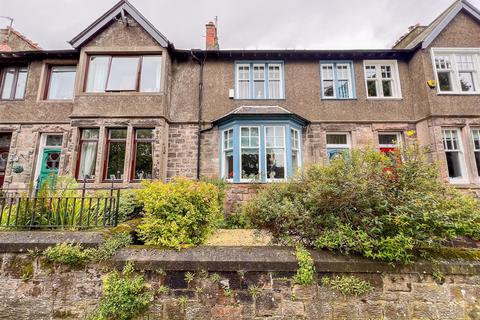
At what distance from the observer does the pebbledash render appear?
10766 mm

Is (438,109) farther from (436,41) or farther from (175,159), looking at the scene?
(175,159)

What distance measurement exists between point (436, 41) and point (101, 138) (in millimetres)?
16202

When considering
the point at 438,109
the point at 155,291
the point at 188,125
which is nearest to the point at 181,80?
the point at 188,125

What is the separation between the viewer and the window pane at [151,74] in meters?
11.2

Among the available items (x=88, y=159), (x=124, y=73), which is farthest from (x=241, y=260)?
(x=124, y=73)

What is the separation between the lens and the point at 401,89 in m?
11.8

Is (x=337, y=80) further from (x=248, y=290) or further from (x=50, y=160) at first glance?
(x=50, y=160)

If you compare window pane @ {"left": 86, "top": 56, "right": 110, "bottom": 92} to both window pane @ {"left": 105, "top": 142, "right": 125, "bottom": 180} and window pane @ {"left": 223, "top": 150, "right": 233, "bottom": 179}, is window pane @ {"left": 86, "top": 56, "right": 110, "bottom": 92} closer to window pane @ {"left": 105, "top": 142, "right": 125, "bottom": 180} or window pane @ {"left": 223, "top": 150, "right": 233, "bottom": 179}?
window pane @ {"left": 105, "top": 142, "right": 125, "bottom": 180}

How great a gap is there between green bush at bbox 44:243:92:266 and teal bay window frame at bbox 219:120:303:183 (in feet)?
23.6

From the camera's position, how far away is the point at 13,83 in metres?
12.0

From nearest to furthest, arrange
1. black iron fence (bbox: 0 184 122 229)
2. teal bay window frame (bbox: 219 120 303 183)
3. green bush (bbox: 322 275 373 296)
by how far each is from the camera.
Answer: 1. green bush (bbox: 322 275 373 296)
2. black iron fence (bbox: 0 184 122 229)
3. teal bay window frame (bbox: 219 120 303 183)

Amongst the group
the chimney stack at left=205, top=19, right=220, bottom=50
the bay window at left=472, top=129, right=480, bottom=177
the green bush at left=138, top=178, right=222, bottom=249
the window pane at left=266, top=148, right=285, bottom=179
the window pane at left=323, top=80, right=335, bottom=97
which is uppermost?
the chimney stack at left=205, top=19, right=220, bottom=50

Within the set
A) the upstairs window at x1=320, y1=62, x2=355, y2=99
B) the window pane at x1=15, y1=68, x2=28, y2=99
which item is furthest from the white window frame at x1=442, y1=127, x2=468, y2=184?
the window pane at x1=15, y1=68, x2=28, y2=99

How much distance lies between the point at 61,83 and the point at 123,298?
43.0 ft
